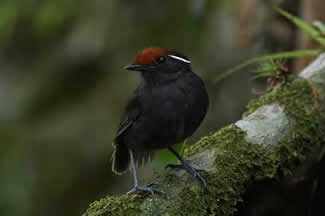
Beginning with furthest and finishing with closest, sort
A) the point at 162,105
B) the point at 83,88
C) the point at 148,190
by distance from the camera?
the point at 83,88 → the point at 162,105 → the point at 148,190

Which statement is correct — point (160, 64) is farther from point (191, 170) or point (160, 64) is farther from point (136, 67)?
point (191, 170)

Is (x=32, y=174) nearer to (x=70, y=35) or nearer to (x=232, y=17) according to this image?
(x=70, y=35)

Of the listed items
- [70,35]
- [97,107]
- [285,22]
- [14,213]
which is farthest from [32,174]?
[285,22]

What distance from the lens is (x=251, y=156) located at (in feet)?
10.8

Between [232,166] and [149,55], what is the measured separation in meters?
0.79

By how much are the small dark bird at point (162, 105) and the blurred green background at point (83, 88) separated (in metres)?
2.11

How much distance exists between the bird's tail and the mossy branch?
45 centimetres

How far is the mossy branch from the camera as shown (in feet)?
9.30

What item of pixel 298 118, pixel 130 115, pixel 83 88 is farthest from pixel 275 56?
pixel 83 88

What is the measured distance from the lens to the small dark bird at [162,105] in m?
3.33

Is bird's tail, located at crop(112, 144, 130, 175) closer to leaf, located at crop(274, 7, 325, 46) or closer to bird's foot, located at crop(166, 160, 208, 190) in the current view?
bird's foot, located at crop(166, 160, 208, 190)

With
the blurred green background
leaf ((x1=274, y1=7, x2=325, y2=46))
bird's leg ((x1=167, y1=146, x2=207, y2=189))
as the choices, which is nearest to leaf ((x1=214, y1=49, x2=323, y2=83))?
leaf ((x1=274, y1=7, x2=325, y2=46))

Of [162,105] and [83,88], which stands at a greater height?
[162,105]

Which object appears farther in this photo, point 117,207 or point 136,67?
point 136,67
